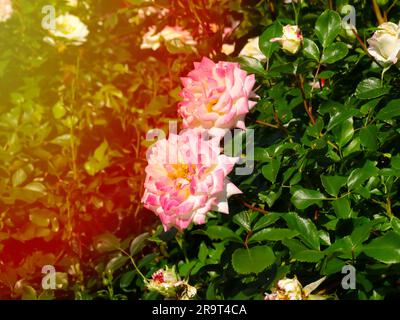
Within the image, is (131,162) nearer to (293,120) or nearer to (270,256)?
(293,120)

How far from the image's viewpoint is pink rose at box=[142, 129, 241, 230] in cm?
119

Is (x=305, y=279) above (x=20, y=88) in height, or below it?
below

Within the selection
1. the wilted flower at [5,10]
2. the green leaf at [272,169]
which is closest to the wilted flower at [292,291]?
the green leaf at [272,169]

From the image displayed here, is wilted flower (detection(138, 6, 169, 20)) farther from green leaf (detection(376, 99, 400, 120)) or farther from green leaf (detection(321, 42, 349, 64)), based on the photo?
green leaf (detection(376, 99, 400, 120))

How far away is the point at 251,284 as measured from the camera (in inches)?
53.1

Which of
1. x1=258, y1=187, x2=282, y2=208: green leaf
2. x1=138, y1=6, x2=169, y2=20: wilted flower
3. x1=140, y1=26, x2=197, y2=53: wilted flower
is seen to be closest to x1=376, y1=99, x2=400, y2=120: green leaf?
x1=258, y1=187, x2=282, y2=208: green leaf

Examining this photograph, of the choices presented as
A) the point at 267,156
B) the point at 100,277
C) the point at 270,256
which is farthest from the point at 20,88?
the point at 270,256

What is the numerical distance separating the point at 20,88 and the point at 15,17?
1.53 ft

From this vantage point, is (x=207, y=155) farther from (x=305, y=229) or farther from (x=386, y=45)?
(x=386, y=45)

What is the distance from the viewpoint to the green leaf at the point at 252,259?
1.13 meters

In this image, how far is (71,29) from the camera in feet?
7.77

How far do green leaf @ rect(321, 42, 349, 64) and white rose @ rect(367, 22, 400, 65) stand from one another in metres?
0.06

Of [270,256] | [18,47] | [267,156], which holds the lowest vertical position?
→ [270,256]

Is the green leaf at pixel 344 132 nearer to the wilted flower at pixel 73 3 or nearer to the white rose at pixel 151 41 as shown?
the white rose at pixel 151 41
